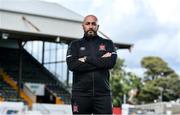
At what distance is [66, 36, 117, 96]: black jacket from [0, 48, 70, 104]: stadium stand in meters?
25.9

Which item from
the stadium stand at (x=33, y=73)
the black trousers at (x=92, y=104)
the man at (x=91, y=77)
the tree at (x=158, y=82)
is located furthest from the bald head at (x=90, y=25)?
the tree at (x=158, y=82)

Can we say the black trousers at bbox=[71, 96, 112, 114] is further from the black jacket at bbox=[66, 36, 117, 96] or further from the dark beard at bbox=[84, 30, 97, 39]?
the dark beard at bbox=[84, 30, 97, 39]

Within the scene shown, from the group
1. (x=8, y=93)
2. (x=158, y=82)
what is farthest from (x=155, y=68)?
(x=8, y=93)

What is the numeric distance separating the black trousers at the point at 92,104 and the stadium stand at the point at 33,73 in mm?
25952

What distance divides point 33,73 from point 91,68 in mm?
28346

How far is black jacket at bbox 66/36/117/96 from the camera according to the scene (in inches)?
181

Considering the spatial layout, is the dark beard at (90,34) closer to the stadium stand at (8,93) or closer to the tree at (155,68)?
the stadium stand at (8,93)

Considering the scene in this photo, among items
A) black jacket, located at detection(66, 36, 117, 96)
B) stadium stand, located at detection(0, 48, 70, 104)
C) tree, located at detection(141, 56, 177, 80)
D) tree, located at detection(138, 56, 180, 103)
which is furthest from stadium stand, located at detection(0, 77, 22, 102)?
tree, located at detection(141, 56, 177, 80)

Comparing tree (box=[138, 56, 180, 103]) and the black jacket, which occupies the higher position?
tree (box=[138, 56, 180, 103])

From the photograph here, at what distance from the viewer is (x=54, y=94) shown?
1231 inches

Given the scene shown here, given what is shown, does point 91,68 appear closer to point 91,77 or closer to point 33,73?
point 91,77

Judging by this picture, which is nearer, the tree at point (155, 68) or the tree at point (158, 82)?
the tree at point (158, 82)

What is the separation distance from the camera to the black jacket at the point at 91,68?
4590mm

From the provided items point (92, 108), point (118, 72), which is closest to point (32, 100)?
point (92, 108)
